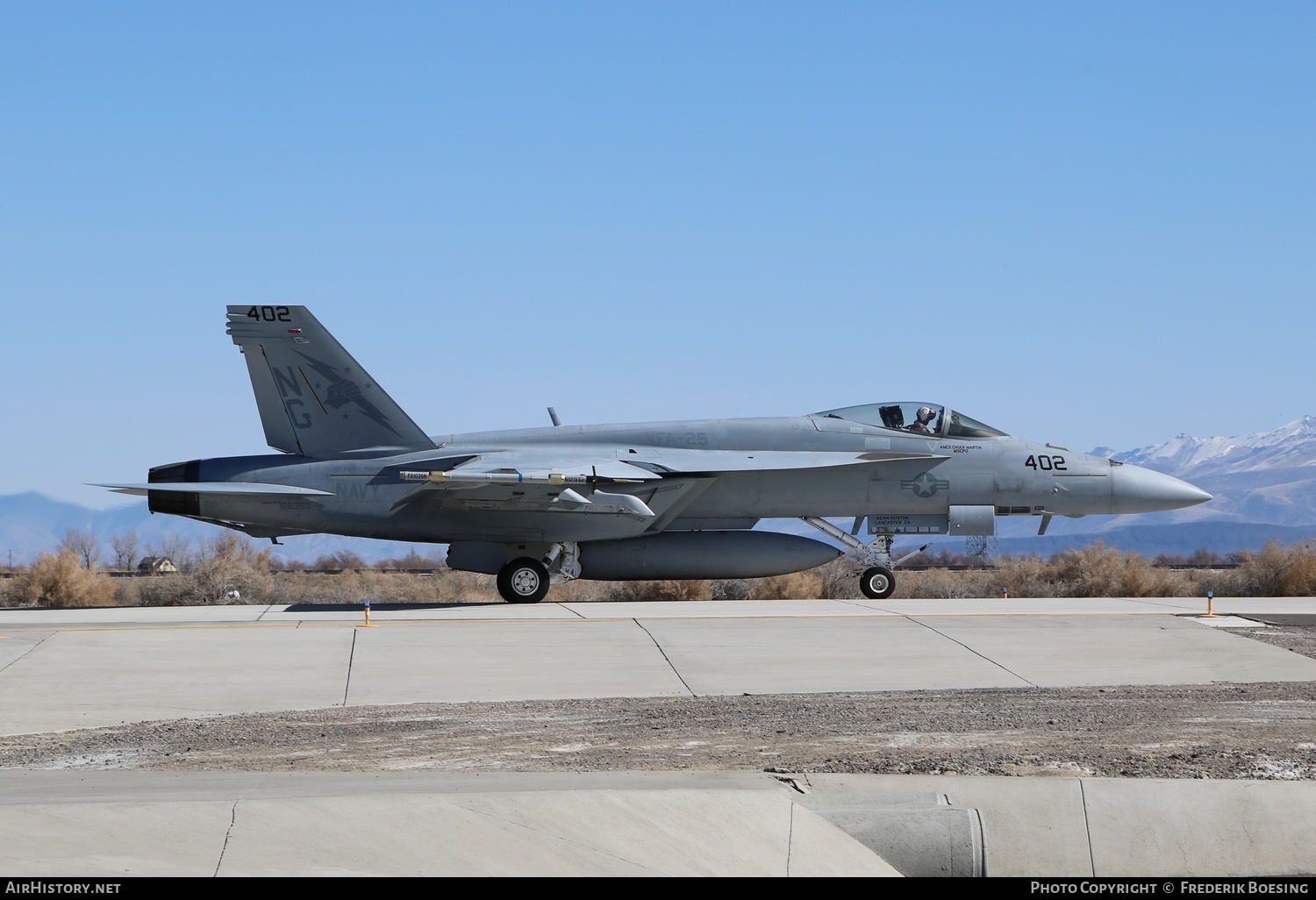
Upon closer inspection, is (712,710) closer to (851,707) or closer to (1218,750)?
(851,707)

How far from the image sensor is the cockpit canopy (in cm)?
2067

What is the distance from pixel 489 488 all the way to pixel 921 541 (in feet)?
25.4

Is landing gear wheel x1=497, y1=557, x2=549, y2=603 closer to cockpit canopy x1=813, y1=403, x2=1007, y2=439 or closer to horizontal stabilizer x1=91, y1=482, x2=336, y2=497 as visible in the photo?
horizontal stabilizer x1=91, y1=482, x2=336, y2=497

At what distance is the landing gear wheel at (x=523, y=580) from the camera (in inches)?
792

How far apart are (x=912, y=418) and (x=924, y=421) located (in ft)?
0.58

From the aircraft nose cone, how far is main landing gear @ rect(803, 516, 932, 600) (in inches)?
118

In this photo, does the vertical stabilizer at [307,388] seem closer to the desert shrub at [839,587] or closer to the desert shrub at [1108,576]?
the desert shrub at [839,587]

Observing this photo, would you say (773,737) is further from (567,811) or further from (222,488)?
(222,488)

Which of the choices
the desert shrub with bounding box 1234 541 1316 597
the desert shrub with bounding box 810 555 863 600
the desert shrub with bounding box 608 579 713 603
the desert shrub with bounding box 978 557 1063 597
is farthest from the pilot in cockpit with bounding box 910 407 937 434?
the desert shrub with bounding box 1234 541 1316 597

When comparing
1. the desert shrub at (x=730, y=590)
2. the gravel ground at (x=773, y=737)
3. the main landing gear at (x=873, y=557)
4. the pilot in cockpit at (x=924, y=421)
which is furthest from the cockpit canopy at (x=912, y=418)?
the gravel ground at (x=773, y=737)

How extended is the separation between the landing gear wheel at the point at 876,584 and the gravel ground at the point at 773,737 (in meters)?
8.49

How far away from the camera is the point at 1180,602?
19062 millimetres

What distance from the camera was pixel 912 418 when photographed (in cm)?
2070

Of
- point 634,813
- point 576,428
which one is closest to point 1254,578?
point 576,428
